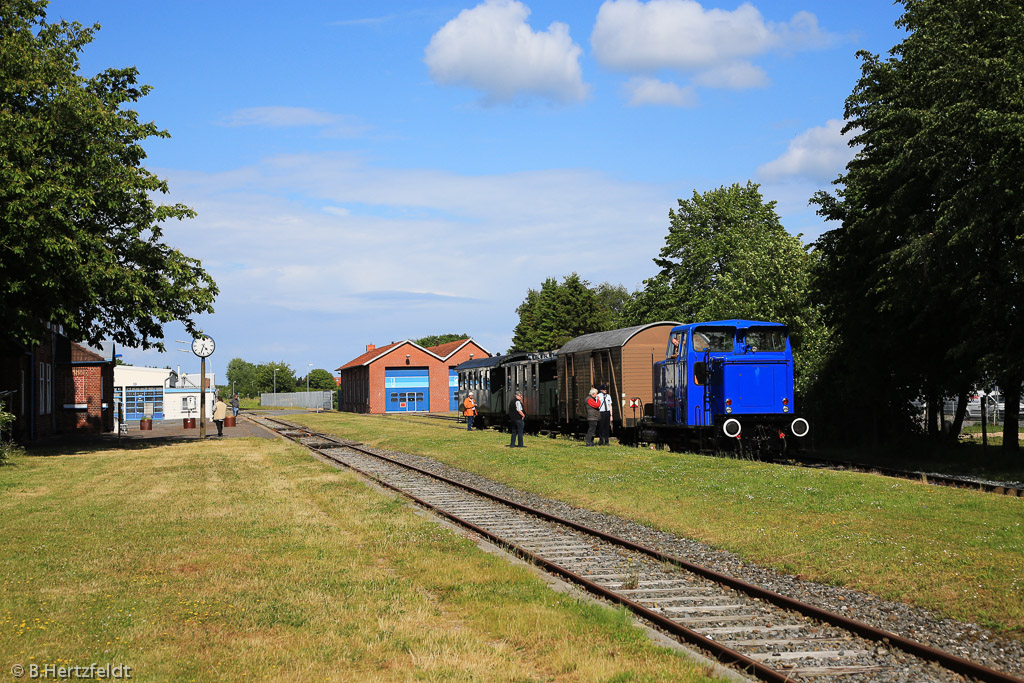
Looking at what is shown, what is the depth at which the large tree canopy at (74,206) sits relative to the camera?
24.8 metres

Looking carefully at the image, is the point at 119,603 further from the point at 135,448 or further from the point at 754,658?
the point at 135,448

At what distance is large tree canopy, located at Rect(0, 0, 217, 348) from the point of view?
24.8 metres

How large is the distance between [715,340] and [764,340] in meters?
1.36

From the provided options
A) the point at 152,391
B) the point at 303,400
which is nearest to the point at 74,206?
the point at 152,391

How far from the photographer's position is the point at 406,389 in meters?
95.8

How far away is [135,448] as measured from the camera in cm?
3256

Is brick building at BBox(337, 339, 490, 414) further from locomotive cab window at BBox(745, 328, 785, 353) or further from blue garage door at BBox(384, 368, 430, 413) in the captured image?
locomotive cab window at BBox(745, 328, 785, 353)

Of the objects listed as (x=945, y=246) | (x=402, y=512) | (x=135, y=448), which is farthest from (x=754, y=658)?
(x=135, y=448)

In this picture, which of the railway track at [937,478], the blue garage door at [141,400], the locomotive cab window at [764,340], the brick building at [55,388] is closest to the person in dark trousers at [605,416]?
the railway track at [937,478]

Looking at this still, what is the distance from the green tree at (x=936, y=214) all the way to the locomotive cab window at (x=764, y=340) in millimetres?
2880

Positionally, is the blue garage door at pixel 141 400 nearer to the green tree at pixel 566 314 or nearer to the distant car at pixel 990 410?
the green tree at pixel 566 314

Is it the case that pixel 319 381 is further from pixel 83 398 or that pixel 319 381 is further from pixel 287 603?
pixel 287 603

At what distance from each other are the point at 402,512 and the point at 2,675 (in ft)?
29.5

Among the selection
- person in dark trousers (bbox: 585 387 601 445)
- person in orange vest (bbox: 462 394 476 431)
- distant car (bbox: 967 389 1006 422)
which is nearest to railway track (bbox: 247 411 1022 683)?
person in dark trousers (bbox: 585 387 601 445)
